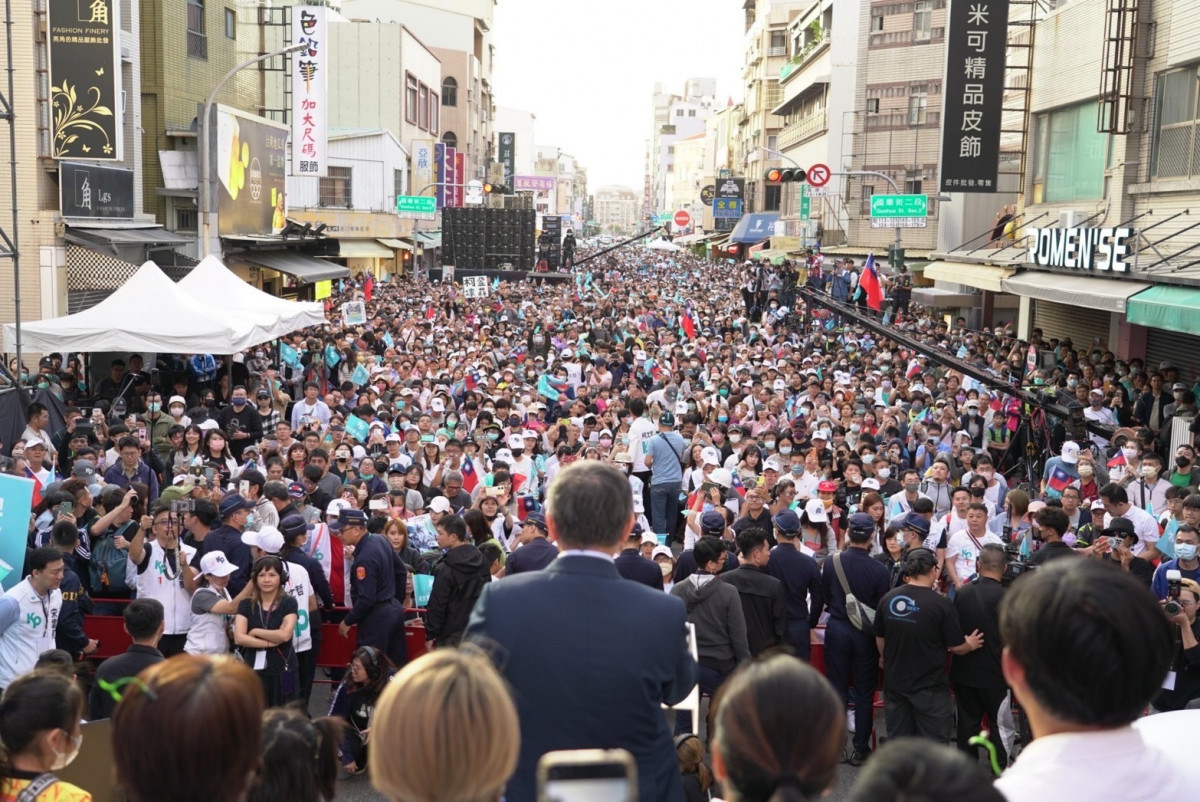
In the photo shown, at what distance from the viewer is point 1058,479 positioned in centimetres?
1178

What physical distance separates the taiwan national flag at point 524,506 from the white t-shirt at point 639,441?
8.67 ft

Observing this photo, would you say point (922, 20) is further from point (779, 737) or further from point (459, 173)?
point (779, 737)

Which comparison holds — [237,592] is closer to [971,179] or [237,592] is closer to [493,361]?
[493,361]

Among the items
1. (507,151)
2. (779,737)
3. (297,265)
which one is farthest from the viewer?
(507,151)

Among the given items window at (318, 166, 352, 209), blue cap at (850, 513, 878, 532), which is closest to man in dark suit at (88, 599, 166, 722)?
blue cap at (850, 513, 878, 532)

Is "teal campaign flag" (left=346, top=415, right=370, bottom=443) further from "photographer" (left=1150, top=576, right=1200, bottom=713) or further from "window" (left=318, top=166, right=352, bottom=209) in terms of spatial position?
"window" (left=318, top=166, right=352, bottom=209)

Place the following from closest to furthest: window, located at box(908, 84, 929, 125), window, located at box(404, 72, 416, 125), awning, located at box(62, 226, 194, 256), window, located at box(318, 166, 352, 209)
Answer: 1. awning, located at box(62, 226, 194, 256)
2. window, located at box(908, 84, 929, 125)
3. window, located at box(318, 166, 352, 209)
4. window, located at box(404, 72, 416, 125)

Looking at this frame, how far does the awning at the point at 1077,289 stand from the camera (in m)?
16.2

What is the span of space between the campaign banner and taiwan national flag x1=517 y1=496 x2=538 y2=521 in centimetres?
405

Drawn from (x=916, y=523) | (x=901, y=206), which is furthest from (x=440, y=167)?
(x=916, y=523)

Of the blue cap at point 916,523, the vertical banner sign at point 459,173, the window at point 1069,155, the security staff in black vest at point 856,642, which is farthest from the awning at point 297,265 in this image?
the vertical banner sign at point 459,173

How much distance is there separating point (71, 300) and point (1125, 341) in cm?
1846

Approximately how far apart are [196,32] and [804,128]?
133ft

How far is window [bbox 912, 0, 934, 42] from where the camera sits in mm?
48656
